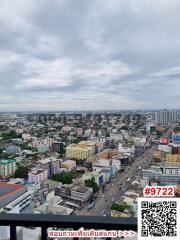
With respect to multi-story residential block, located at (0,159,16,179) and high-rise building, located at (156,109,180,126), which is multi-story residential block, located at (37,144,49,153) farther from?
high-rise building, located at (156,109,180,126)

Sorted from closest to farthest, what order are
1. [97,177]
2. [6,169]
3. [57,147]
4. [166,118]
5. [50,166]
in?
[97,177] < [6,169] < [50,166] < [57,147] < [166,118]

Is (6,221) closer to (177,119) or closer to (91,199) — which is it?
(91,199)

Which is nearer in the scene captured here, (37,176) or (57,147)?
(37,176)

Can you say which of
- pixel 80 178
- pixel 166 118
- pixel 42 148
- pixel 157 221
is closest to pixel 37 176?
pixel 80 178

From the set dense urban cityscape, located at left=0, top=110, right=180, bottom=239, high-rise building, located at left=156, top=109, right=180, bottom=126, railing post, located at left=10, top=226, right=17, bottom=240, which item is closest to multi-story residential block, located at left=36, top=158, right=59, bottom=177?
dense urban cityscape, located at left=0, top=110, right=180, bottom=239

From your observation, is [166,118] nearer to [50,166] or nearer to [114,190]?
[50,166]

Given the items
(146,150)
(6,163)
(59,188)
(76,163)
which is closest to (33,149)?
(76,163)
